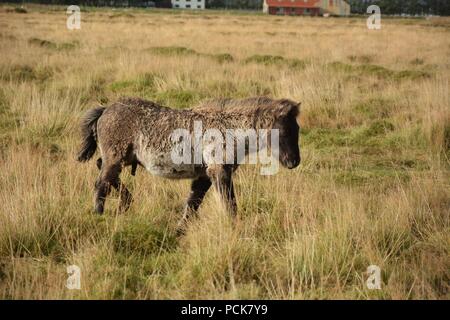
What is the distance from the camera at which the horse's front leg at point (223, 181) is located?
202 inches

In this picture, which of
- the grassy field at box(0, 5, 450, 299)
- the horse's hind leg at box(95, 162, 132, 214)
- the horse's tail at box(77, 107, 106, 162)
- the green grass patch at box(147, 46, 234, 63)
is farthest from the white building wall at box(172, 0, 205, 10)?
the horse's hind leg at box(95, 162, 132, 214)

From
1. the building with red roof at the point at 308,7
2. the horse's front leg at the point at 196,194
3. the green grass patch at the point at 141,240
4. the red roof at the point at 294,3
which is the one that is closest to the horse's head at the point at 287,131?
the horse's front leg at the point at 196,194

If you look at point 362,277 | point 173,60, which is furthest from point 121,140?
point 173,60

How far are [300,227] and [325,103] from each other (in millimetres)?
6664

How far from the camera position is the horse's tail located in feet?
18.4

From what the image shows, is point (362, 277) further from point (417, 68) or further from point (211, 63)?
point (417, 68)

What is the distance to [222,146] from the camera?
5.19 meters

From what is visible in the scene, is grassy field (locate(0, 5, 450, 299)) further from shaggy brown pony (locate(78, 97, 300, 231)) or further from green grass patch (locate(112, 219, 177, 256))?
shaggy brown pony (locate(78, 97, 300, 231))

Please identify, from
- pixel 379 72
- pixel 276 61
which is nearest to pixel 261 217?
pixel 379 72

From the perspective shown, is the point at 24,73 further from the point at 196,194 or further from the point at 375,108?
the point at 196,194

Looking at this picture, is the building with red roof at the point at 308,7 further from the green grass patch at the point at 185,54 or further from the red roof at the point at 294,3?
the green grass patch at the point at 185,54

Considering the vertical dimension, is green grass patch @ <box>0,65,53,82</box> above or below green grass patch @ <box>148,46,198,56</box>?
below

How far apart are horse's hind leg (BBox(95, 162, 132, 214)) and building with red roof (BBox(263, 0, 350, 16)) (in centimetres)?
7998
